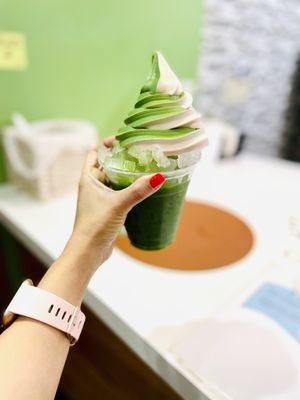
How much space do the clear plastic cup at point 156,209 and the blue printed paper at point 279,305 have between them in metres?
0.25

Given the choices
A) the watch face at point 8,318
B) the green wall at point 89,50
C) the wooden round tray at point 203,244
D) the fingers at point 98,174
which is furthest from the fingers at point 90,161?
the green wall at point 89,50

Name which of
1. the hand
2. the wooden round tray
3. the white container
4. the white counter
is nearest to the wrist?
the hand

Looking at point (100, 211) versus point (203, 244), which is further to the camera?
point (203, 244)

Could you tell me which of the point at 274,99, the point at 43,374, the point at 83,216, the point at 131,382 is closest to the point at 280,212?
the point at 131,382

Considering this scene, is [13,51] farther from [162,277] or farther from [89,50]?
[162,277]

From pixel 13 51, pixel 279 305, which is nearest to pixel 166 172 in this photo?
pixel 279 305

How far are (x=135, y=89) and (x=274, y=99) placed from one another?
145 cm

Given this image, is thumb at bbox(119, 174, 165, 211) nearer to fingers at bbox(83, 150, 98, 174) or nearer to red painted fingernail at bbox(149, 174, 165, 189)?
red painted fingernail at bbox(149, 174, 165, 189)

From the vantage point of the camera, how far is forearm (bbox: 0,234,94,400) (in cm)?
41

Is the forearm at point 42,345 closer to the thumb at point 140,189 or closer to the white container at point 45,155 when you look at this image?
the thumb at point 140,189

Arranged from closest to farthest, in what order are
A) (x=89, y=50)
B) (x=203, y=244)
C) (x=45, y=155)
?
1. (x=203, y=244)
2. (x=45, y=155)
3. (x=89, y=50)

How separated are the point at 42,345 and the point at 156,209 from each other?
0.28 meters

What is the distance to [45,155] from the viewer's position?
1.06 m

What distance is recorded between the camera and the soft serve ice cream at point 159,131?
0.54m
